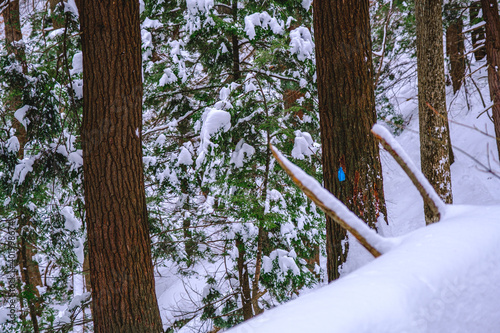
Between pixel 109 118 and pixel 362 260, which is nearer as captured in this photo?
pixel 362 260

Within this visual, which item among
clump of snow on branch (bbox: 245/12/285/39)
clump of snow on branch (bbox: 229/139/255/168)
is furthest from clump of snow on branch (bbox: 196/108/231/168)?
clump of snow on branch (bbox: 245/12/285/39)

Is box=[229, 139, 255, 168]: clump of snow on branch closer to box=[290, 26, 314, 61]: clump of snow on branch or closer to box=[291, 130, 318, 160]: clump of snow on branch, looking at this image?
box=[291, 130, 318, 160]: clump of snow on branch

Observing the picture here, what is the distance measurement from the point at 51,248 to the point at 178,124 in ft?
11.2

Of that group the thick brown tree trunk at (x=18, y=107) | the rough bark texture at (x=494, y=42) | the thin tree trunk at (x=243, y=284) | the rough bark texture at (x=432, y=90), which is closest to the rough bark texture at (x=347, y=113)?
the thin tree trunk at (x=243, y=284)

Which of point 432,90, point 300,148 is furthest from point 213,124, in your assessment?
point 432,90

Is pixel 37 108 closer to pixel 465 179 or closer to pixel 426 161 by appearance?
pixel 426 161

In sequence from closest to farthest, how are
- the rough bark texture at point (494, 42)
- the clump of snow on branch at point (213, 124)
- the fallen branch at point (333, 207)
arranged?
the fallen branch at point (333, 207), the clump of snow on branch at point (213, 124), the rough bark texture at point (494, 42)

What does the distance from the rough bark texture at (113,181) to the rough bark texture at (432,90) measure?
17.2ft

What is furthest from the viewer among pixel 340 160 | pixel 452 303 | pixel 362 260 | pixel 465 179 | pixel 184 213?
pixel 465 179

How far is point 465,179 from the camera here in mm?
9516

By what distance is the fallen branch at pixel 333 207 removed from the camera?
111 cm

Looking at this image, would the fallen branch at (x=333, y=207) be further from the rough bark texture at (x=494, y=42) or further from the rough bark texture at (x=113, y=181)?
the rough bark texture at (x=494, y=42)

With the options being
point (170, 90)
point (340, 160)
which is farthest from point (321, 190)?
point (170, 90)

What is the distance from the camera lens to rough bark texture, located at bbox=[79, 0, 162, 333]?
3.53 metres
